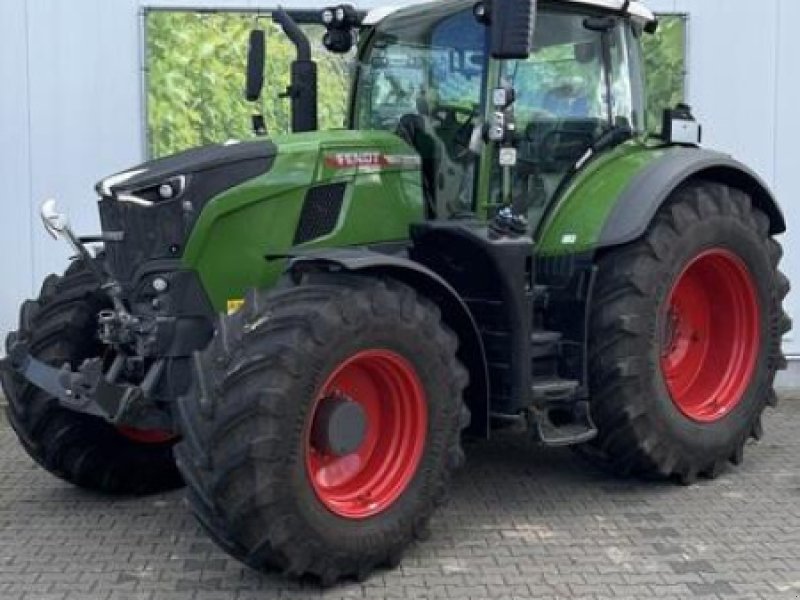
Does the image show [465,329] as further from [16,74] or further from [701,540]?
[16,74]

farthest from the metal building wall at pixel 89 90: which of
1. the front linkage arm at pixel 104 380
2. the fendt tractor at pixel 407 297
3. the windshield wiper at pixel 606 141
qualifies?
the front linkage arm at pixel 104 380

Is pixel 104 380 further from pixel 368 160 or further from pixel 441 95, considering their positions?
pixel 441 95

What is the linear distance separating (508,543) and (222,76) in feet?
14.4

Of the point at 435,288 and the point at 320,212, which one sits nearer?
the point at 435,288

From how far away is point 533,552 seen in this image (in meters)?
5.01

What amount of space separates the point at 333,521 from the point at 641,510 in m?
1.76

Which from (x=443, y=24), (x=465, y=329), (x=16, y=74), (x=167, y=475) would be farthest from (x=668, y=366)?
(x=16, y=74)

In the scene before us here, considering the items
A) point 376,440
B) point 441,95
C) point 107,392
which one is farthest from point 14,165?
point 376,440

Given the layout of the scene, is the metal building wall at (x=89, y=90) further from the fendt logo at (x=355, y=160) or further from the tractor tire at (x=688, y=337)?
the fendt logo at (x=355, y=160)

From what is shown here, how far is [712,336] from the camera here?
636cm

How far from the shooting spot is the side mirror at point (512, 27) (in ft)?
15.8

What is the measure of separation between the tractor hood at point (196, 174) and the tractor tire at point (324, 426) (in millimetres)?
627

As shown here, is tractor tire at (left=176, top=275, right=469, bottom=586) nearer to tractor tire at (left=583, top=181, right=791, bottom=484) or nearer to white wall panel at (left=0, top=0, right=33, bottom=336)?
tractor tire at (left=583, top=181, right=791, bottom=484)

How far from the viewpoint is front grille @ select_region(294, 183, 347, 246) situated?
203 inches
